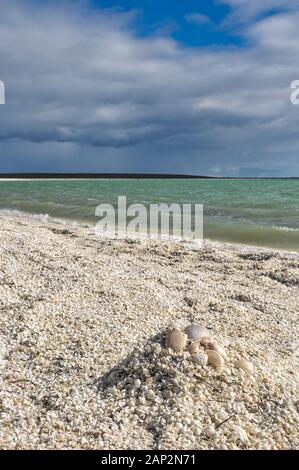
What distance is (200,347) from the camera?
11.9ft

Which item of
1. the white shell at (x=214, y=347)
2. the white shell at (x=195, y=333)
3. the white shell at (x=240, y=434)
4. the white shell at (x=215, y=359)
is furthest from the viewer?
the white shell at (x=195, y=333)

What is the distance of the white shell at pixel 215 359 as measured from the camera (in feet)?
11.4

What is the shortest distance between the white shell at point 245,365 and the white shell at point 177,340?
1.61 feet

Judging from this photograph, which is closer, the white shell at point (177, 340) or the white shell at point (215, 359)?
the white shell at point (215, 359)

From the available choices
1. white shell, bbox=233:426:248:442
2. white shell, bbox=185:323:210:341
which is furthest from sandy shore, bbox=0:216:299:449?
white shell, bbox=185:323:210:341

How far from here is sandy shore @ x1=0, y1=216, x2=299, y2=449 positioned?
297cm

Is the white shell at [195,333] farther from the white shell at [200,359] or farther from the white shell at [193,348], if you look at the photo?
the white shell at [200,359]

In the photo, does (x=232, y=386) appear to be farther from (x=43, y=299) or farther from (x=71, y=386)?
(x=43, y=299)

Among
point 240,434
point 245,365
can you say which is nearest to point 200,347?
point 245,365

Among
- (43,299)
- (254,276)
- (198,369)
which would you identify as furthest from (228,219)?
(198,369)

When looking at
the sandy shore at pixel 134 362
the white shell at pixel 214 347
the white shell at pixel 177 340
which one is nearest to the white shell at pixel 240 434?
the sandy shore at pixel 134 362

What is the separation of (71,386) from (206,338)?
1.24 meters

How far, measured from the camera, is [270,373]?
3.62 metres
